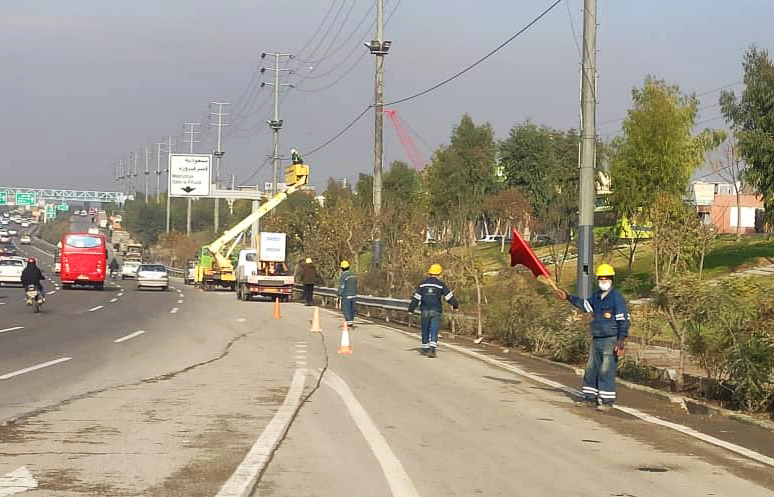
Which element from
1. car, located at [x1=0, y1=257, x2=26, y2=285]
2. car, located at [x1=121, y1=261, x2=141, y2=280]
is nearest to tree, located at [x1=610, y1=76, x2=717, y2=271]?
car, located at [x1=0, y1=257, x2=26, y2=285]

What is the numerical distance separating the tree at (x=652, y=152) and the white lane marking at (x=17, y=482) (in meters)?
41.0

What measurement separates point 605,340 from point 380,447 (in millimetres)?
4707

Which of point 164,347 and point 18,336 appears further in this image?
point 18,336

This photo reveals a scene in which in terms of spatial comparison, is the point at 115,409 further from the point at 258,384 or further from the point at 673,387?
the point at 673,387

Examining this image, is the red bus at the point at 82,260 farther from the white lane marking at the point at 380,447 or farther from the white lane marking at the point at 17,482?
the white lane marking at the point at 17,482

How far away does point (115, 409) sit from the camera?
1239cm

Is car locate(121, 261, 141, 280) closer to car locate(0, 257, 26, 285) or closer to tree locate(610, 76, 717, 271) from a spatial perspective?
car locate(0, 257, 26, 285)

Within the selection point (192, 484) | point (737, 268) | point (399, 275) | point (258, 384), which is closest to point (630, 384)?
point (258, 384)

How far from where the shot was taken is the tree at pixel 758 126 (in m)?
41.4

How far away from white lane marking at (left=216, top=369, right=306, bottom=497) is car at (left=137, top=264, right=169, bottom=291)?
45802 millimetres

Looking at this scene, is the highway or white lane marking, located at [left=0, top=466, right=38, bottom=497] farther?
the highway

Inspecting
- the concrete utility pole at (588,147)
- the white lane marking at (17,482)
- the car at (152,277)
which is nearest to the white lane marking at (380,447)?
the white lane marking at (17,482)

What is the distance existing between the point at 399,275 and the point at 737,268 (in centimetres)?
1751

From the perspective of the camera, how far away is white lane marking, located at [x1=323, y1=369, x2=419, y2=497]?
8336 mm
